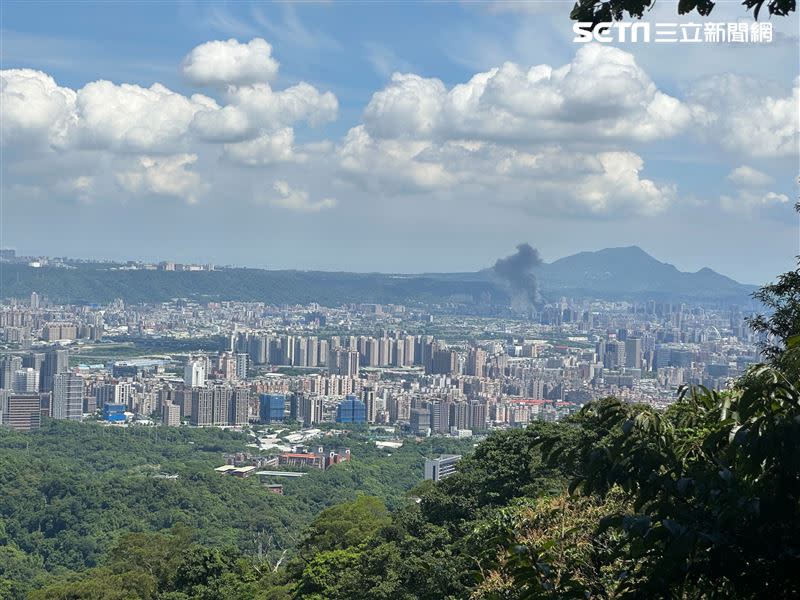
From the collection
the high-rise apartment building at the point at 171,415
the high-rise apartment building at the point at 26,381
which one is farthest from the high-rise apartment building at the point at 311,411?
the high-rise apartment building at the point at 26,381

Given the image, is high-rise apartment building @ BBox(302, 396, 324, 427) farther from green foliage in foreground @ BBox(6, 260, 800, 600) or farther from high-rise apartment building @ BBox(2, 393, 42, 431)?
green foliage in foreground @ BBox(6, 260, 800, 600)

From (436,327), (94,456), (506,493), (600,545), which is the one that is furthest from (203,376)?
(600,545)

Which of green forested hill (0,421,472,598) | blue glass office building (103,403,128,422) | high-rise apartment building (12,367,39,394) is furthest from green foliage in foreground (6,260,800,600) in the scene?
high-rise apartment building (12,367,39,394)

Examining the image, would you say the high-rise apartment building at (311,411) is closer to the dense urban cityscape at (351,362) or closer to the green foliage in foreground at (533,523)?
the dense urban cityscape at (351,362)

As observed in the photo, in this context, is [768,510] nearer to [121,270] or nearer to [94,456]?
[94,456]

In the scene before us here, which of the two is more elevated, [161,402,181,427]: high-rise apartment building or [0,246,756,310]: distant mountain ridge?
[0,246,756,310]: distant mountain ridge

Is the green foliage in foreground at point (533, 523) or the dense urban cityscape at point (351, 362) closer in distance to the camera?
the green foliage in foreground at point (533, 523)

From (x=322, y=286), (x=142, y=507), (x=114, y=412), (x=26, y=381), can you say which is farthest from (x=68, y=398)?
(x=322, y=286)
